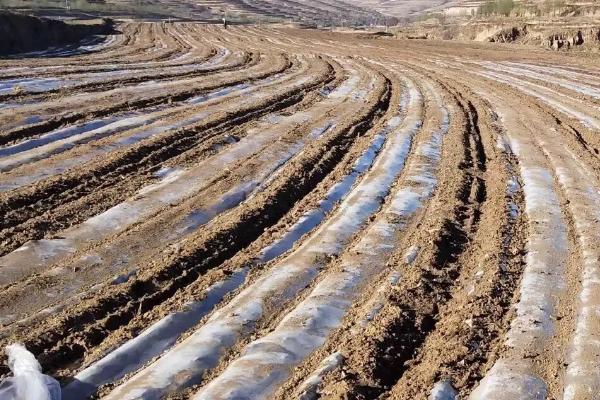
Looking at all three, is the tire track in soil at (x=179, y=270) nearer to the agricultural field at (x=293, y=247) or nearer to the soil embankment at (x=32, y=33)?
the agricultural field at (x=293, y=247)

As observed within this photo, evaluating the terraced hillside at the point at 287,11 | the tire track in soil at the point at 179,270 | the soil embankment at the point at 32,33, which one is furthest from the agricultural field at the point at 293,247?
the terraced hillside at the point at 287,11

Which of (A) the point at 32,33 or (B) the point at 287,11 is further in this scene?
(B) the point at 287,11

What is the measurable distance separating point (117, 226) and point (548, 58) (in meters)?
25.8

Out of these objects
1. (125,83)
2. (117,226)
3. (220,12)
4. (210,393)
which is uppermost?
(220,12)

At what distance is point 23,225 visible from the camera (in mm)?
6688

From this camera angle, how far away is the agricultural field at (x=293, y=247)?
4.63m

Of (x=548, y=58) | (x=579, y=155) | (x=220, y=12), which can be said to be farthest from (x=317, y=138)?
(x=220, y=12)

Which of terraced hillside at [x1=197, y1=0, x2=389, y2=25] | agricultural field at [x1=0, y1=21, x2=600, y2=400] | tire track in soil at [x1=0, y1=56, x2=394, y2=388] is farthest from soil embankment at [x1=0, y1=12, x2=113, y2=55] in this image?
terraced hillside at [x1=197, y1=0, x2=389, y2=25]

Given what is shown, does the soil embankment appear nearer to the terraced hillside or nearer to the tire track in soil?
the tire track in soil

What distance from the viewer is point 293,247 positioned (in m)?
6.69

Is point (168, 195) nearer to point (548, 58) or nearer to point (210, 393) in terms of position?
point (210, 393)

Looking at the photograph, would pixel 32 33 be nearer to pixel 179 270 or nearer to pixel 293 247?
pixel 293 247

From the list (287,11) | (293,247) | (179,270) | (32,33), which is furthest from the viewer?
(287,11)

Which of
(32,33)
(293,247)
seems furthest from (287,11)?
(293,247)
